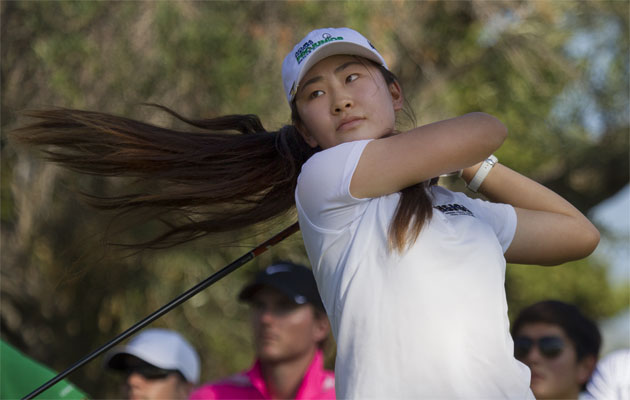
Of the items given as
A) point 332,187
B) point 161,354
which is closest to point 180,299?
point 332,187

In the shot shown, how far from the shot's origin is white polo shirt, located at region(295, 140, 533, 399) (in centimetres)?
205

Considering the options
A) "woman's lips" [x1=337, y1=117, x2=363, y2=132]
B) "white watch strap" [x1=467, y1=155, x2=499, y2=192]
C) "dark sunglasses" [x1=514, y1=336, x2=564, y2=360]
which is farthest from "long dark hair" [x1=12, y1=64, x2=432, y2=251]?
"dark sunglasses" [x1=514, y1=336, x2=564, y2=360]

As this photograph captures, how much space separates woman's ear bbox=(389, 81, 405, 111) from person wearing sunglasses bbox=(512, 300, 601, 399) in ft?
5.99

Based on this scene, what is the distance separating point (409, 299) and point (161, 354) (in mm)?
2815

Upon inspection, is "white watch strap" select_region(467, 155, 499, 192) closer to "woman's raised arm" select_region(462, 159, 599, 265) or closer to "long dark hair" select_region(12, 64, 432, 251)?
"woman's raised arm" select_region(462, 159, 599, 265)

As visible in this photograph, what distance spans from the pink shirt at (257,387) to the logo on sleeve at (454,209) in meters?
2.12

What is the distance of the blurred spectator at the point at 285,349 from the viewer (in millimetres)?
4297

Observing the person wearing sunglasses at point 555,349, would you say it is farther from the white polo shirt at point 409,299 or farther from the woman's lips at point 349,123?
the woman's lips at point 349,123

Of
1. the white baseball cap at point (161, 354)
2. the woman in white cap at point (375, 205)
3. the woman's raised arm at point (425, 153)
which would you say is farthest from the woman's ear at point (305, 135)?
the white baseball cap at point (161, 354)

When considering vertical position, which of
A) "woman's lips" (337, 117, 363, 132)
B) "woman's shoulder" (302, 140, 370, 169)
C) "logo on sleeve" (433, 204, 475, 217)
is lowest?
"logo on sleeve" (433, 204, 475, 217)

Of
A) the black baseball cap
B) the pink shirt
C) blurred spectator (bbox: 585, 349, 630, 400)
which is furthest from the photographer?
the black baseball cap

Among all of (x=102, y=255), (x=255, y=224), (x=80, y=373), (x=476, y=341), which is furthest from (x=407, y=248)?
(x=80, y=373)

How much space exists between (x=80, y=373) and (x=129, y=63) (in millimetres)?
3064

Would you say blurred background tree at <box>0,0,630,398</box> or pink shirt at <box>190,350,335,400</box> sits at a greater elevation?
blurred background tree at <box>0,0,630,398</box>
